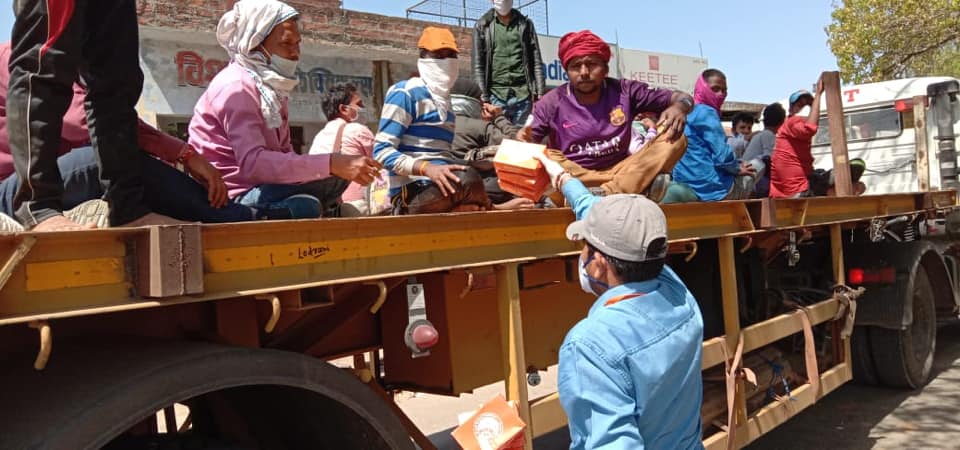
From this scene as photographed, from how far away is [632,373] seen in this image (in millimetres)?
1825

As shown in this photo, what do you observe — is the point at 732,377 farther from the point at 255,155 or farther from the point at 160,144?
the point at 160,144

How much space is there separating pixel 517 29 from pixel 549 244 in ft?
10.3

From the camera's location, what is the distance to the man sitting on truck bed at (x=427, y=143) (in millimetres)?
3031

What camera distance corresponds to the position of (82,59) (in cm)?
206

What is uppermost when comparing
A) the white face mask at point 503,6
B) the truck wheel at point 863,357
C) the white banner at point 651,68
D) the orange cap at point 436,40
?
the white banner at point 651,68

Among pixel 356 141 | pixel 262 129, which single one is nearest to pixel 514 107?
pixel 356 141

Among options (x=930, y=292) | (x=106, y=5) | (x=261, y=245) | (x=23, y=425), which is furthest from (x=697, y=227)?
(x=930, y=292)

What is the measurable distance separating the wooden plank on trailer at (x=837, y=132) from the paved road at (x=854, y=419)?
5.24 feet

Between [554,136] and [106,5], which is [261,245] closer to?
[106,5]

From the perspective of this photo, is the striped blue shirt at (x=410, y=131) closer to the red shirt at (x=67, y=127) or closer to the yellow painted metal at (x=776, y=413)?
the red shirt at (x=67, y=127)

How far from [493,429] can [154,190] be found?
123cm

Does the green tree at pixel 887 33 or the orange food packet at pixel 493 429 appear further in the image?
the green tree at pixel 887 33

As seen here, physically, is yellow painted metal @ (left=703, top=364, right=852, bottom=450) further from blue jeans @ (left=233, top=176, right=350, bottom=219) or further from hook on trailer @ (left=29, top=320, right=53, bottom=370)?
hook on trailer @ (left=29, top=320, right=53, bottom=370)

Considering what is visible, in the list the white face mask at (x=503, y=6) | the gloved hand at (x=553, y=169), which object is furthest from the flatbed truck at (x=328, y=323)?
the white face mask at (x=503, y=6)
